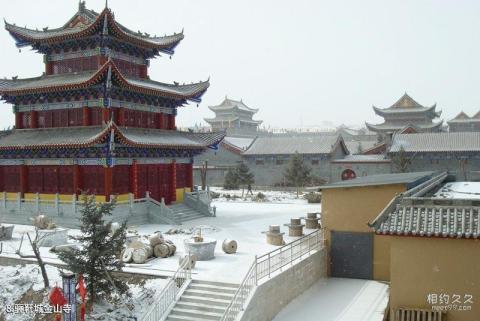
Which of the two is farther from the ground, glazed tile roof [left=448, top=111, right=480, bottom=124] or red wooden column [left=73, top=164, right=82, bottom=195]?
glazed tile roof [left=448, top=111, right=480, bottom=124]

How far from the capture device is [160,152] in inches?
1106

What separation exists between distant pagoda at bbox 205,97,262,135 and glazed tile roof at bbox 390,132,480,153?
118 feet

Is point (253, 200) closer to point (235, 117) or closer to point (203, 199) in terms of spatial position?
point (203, 199)

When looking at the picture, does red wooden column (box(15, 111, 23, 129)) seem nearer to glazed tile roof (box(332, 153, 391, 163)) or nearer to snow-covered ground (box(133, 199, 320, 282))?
snow-covered ground (box(133, 199, 320, 282))

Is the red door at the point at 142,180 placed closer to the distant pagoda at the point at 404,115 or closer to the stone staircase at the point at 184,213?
the stone staircase at the point at 184,213

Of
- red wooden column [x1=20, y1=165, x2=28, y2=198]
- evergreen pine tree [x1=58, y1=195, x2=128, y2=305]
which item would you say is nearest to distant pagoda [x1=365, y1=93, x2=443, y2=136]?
red wooden column [x1=20, y1=165, x2=28, y2=198]

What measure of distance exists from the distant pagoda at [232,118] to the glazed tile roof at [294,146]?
24.5 meters

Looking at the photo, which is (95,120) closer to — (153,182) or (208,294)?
(153,182)

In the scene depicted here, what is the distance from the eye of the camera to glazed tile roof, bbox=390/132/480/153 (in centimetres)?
4497

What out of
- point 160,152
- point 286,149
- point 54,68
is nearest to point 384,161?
point 286,149

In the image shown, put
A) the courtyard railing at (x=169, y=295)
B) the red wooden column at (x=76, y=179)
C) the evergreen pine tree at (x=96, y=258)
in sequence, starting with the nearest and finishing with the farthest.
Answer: the courtyard railing at (x=169, y=295) < the evergreen pine tree at (x=96, y=258) < the red wooden column at (x=76, y=179)

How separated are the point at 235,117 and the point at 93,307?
223ft

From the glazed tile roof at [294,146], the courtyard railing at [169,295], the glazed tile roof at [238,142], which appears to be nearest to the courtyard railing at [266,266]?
the courtyard railing at [169,295]

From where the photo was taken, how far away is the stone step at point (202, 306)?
43.5 ft
